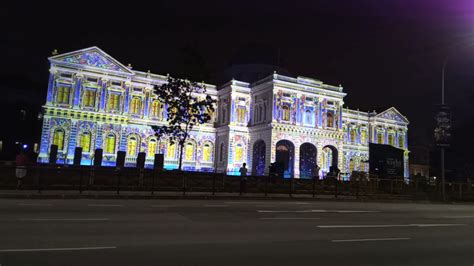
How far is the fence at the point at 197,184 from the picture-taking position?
65.9 ft

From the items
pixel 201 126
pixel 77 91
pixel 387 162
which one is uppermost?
pixel 77 91

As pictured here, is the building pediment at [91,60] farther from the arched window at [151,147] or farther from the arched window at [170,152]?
the arched window at [170,152]

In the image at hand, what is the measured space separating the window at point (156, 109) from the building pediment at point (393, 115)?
39543 millimetres

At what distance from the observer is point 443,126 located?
24078 millimetres

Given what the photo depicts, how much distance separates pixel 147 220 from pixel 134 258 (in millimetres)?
4702

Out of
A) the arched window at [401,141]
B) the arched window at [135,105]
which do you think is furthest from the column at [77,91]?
the arched window at [401,141]

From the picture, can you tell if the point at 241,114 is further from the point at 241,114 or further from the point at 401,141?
the point at 401,141

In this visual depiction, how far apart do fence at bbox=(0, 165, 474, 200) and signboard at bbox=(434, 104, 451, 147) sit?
209 inches

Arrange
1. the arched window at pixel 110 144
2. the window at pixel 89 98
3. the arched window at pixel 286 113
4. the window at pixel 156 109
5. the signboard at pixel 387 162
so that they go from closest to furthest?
the signboard at pixel 387 162
the window at pixel 89 98
the arched window at pixel 110 144
the arched window at pixel 286 113
the window at pixel 156 109

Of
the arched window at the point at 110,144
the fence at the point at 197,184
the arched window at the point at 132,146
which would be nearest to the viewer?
the fence at the point at 197,184

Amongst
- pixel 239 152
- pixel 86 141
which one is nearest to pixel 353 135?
pixel 239 152

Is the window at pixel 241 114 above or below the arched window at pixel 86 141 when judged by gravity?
above

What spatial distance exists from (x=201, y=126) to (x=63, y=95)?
60.8 ft

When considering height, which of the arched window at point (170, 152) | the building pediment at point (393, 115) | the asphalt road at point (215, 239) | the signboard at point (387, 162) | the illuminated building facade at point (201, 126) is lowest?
the asphalt road at point (215, 239)
